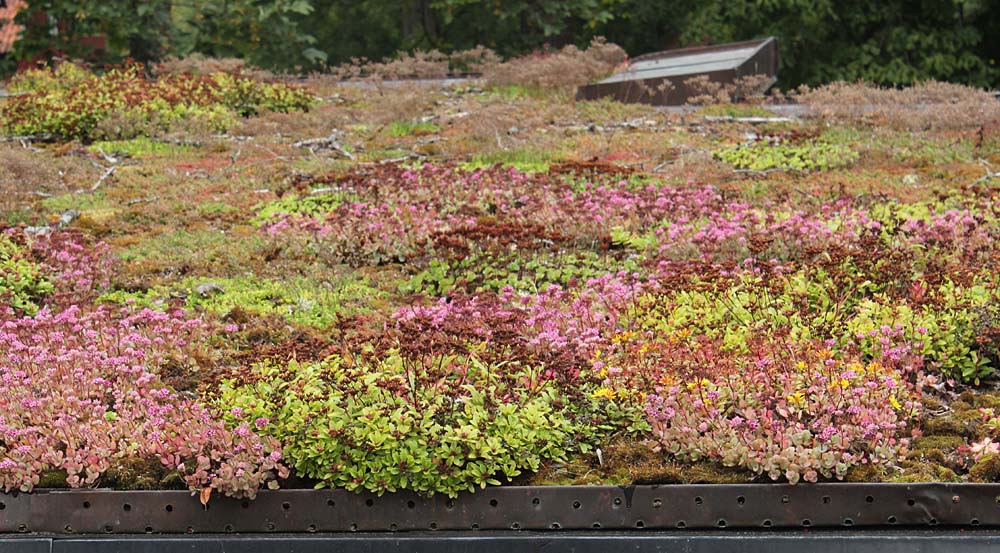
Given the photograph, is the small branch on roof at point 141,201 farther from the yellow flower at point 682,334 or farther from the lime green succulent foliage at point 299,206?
the yellow flower at point 682,334

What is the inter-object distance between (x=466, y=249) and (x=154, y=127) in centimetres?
791

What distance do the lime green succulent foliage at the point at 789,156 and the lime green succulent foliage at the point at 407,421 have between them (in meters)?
7.00

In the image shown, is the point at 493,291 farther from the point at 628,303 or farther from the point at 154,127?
the point at 154,127

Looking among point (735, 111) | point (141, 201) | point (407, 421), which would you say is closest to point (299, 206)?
point (141, 201)

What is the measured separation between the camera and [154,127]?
47.0 ft

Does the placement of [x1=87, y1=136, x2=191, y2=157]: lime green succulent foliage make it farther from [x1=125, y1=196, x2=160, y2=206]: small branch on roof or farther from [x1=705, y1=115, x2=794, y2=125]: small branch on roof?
[x1=705, y1=115, x2=794, y2=125]: small branch on roof

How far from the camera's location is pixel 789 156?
1205 cm

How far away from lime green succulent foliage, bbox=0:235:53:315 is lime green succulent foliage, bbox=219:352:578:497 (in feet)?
9.10

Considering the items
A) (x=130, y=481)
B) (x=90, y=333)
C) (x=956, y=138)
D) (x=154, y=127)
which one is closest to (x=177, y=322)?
(x=90, y=333)

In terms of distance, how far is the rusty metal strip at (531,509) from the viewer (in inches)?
179

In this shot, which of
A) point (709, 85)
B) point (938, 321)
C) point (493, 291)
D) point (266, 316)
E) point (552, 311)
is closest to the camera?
point (938, 321)

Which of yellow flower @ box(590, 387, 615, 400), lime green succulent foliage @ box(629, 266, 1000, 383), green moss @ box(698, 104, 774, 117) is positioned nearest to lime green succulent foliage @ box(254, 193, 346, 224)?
lime green succulent foliage @ box(629, 266, 1000, 383)

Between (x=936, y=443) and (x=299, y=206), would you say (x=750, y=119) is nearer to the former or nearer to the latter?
(x=299, y=206)

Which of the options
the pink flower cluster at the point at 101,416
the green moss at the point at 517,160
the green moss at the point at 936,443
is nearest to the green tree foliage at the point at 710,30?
the green moss at the point at 517,160
